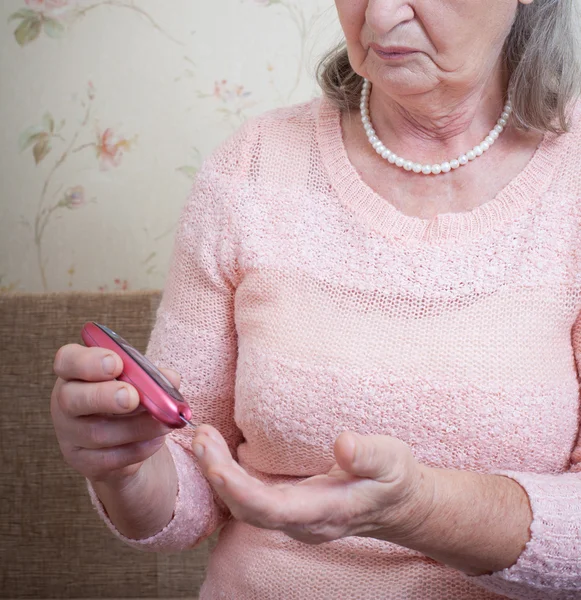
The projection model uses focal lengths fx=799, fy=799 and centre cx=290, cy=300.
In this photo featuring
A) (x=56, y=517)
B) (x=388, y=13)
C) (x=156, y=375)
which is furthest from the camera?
(x=56, y=517)

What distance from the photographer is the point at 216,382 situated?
3.31 feet

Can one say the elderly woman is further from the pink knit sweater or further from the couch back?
the couch back

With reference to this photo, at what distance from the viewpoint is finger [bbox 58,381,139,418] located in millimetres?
674

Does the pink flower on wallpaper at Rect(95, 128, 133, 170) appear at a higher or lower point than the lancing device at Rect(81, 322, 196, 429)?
higher

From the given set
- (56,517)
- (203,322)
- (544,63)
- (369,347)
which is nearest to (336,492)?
(369,347)

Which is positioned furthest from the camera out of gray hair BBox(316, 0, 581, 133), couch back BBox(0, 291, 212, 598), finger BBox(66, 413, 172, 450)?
couch back BBox(0, 291, 212, 598)

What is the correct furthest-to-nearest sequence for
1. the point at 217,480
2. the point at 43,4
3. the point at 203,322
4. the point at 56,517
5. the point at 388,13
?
the point at 43,4, the point at 56,517, the point at 203,322, the point at 388,13, the point at 217,480

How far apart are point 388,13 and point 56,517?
109cm

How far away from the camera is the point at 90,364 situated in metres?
0.70

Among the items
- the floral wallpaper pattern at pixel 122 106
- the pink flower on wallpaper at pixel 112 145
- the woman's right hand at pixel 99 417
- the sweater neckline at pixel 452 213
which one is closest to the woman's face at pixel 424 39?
the sweater neckline at pixel 452 213

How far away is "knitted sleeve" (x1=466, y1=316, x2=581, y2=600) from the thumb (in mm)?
205

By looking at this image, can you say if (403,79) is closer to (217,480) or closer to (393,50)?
(393,50)

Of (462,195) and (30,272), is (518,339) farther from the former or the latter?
(30,272)

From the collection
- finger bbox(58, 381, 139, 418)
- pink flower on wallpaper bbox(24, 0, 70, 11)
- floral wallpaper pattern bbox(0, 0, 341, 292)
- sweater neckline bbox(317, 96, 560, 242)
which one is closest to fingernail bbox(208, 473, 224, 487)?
finger bbox(58, 381, 139, 418)
